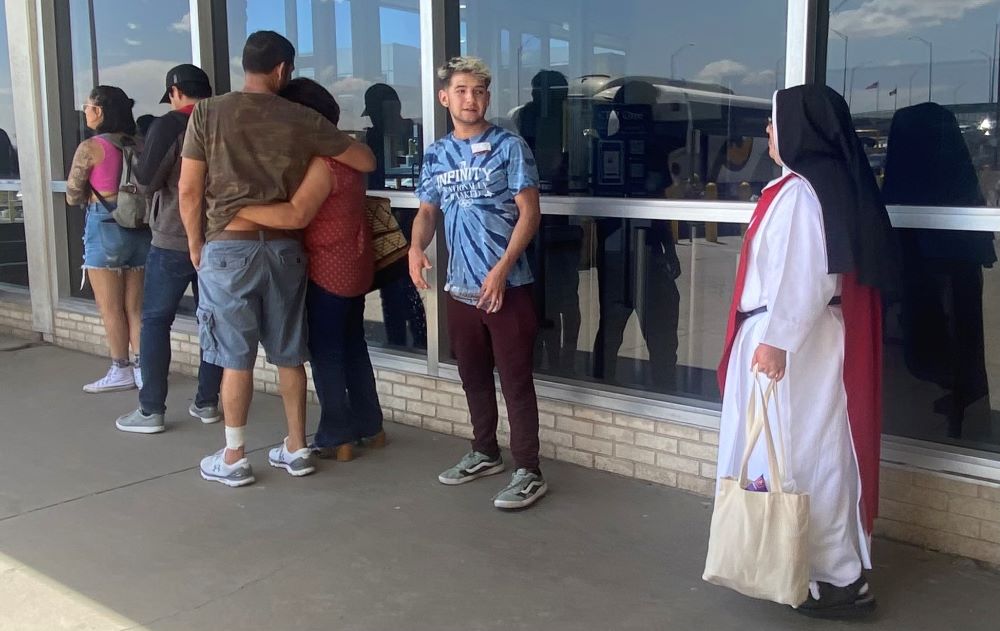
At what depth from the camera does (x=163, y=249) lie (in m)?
4.97

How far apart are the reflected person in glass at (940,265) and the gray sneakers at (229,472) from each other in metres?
2.71

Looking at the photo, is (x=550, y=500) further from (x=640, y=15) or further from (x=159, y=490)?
(x=640, y=15)

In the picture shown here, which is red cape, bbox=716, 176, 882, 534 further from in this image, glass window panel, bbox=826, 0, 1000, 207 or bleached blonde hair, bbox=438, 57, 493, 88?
bleached blonde hair, bbox=438, 57, 493, 88

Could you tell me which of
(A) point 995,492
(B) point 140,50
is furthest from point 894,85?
(B) point 140,50

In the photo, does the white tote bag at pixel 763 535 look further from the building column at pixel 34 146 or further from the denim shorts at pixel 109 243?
the building column at pixel 34 146

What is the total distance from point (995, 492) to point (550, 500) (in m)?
1.63

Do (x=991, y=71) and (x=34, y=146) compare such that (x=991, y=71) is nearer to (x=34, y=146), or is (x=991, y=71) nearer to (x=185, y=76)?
(x=185, y=76)

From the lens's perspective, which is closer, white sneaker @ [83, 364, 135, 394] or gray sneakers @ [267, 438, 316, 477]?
gray sneakers @ [267, 438, 316, 477]

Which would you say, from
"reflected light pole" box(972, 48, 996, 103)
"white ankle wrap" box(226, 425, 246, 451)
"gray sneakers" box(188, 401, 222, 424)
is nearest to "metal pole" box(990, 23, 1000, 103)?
"reflected light pole" box(972, 48, 996, 103)

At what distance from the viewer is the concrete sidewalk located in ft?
10.1

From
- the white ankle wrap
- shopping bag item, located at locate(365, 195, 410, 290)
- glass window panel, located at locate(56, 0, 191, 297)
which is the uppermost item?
glass window panel, located at locate(56, 0, 191, 297)

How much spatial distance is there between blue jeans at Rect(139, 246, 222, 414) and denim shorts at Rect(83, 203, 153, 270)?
72 cm

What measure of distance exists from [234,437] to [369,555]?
1031 mm

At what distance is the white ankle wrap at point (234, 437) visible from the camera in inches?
167
